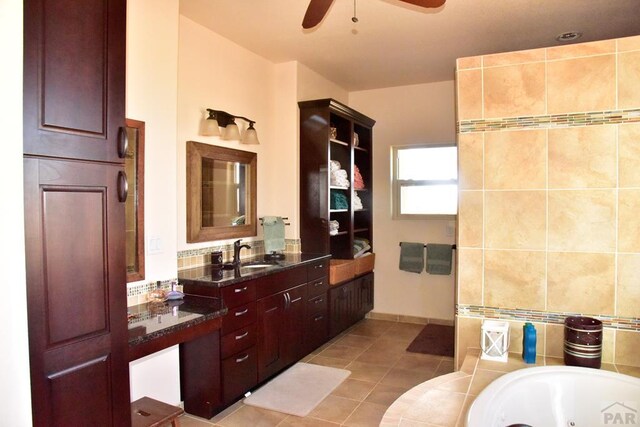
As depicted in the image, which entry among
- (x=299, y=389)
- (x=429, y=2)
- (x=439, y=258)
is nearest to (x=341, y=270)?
(x=439, y=258)

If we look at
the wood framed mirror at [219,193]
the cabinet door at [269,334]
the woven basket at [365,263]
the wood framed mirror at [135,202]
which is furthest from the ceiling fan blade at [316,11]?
the woven basket at [365,263]

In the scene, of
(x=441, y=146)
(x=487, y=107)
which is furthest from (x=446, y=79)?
(x=487, y=107)

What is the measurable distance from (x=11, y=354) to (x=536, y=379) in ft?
7.38

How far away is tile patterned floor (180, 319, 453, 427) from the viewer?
283 centimetres

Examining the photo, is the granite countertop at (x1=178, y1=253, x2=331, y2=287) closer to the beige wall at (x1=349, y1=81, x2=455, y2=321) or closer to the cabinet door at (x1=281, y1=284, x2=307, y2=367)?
the cabinet door at (x1=281, y1=284, x2=307, y2=367)

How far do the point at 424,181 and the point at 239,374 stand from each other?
3.19 meters

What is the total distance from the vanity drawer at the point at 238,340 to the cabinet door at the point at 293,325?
0.43m

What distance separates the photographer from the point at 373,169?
543 cm

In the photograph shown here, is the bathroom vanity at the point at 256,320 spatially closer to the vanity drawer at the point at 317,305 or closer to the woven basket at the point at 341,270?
the vanity drawer at the point at 317,305

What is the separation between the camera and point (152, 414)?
2139 millimetres

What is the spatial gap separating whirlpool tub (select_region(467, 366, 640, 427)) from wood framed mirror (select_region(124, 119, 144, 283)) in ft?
6.66

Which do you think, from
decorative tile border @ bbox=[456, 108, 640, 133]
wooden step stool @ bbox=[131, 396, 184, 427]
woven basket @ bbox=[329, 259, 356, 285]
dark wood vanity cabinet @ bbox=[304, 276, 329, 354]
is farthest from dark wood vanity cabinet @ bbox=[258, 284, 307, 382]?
decorative tile border @ bbox=[456, 108, 640, 133]

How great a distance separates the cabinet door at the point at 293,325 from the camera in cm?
352

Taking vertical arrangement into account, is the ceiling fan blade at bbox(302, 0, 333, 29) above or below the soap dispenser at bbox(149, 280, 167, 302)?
above
